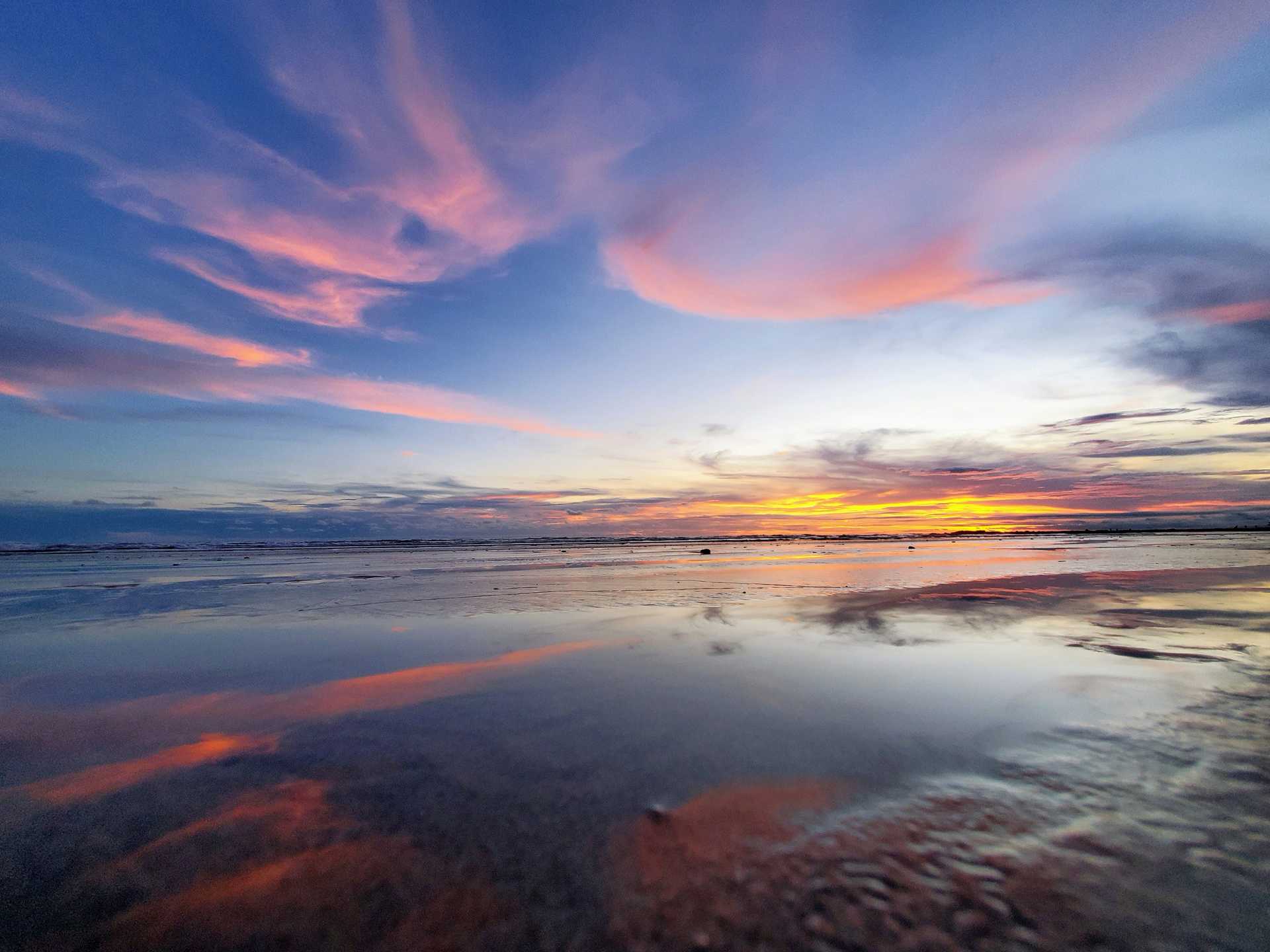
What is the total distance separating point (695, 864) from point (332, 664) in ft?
19.3

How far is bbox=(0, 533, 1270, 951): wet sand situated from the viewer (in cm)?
221

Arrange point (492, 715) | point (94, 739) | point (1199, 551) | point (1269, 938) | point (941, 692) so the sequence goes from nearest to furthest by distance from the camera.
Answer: point (1269, 938) → point (94, 739) → point (492, 715) → point (941, 692) → point (1199, 551)

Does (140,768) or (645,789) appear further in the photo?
(140,768)

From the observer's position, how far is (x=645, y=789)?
3340 millimetres

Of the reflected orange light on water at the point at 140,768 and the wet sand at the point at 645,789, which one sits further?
the reflected orange light on water at the point at 140,768

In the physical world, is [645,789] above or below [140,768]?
above

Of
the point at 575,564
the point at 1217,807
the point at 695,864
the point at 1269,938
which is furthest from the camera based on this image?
the point at 575,564

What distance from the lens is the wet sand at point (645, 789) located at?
2211mm

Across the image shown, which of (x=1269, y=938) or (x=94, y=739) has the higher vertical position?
(x=1269, y=938)

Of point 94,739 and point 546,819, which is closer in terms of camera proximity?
point 546,819

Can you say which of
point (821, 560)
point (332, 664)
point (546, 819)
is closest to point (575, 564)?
point (821, 560)

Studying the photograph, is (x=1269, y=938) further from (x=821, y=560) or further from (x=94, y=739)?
(x=821, y=560)

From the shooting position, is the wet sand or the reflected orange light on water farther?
the reflected orange light on water

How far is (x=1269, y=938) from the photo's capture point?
198 centimetres
